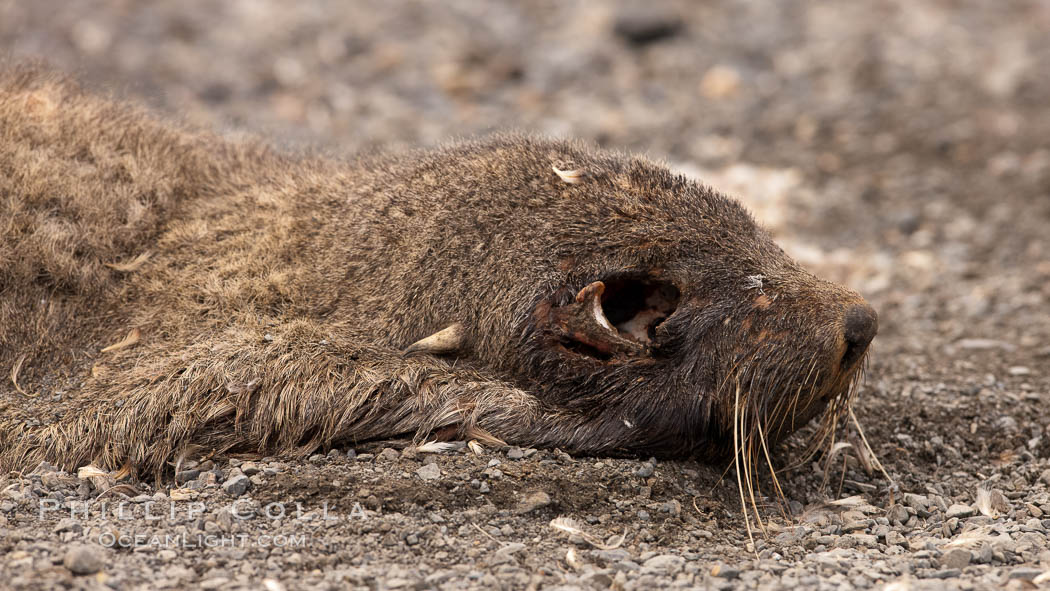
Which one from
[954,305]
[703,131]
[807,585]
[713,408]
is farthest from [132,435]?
[703,131]

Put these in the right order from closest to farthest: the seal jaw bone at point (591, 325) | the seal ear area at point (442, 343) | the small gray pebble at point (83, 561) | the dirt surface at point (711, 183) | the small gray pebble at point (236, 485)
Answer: the small gray pebble at point (83, 561), the dirt surface at point (711, 183), the small gray pebble at point (236, 485), the seal jaw bone at point (591, 325), the seal ear area at point (442, 343)

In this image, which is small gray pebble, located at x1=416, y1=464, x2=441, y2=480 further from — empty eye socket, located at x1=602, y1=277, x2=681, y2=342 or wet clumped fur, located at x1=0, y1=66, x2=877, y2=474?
empty eye socket, located at x1=602, y1=277, x2=681, y2=342

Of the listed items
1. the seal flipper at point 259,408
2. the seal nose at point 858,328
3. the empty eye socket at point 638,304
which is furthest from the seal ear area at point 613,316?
the seal nose at point 858,328

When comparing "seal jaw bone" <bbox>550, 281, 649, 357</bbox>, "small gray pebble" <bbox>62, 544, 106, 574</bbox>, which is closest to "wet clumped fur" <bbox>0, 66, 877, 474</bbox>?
"seal jaw bone" <bbox>550, 281, 649, 357</bbox>

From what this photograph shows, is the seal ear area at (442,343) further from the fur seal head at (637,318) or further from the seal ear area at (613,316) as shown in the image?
the seal ear area at (613,316)

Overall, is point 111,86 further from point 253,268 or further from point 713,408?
point 713,408
